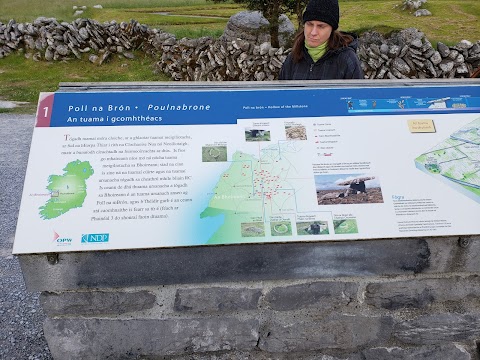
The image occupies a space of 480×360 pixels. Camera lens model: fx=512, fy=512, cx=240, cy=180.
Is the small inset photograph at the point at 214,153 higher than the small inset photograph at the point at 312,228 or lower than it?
higher

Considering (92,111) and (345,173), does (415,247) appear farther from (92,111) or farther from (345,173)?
(92,111)

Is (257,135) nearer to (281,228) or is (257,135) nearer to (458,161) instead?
(281,228)

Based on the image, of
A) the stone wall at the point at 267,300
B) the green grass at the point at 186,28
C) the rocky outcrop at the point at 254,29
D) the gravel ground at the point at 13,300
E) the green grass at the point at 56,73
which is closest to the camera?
the stone wall at the point at 267,300

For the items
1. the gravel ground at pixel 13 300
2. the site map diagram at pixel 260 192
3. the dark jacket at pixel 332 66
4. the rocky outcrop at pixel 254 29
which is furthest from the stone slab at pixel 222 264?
the rocky outcrop at pixel 254 29

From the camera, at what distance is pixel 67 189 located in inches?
115

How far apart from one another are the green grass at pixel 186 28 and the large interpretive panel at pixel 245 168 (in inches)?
330

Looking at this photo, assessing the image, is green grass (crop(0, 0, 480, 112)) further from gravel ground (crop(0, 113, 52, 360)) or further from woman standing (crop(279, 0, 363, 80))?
woman standing (crop(279, 0, 363, 80))

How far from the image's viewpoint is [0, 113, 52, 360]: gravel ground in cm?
371

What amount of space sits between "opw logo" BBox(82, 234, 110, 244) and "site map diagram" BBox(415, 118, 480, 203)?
1.89 m

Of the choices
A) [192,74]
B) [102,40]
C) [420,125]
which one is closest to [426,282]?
[420,125]

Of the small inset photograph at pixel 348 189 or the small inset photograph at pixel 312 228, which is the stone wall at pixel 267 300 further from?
the small inset photograph at pixel 348 189

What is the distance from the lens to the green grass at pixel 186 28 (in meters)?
11.8

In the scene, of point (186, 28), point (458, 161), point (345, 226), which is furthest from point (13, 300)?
point (186, 28)

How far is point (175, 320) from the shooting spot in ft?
9.95
